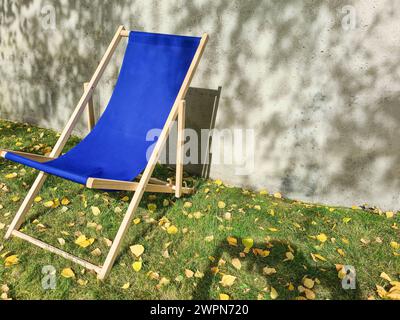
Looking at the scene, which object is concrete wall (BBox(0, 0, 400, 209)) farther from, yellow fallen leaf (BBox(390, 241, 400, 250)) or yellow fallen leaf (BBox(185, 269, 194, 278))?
yellow fallen leaf (BBox(185, 269, 194, 278))

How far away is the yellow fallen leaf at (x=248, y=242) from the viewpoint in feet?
8.62

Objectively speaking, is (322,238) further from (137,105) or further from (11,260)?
(11,260)

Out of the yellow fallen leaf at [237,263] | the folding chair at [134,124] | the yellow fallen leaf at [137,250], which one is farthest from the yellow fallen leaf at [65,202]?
the yellow fallen leaf at [237,263]

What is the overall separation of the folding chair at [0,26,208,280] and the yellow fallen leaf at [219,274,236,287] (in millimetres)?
687

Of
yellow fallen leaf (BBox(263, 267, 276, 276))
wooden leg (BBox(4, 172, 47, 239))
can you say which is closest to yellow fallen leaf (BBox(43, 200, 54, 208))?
wooden leg (BBox(4, 172, 47, 239))

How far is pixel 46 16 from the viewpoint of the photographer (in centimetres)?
414

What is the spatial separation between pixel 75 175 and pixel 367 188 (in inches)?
Answer: 89.8

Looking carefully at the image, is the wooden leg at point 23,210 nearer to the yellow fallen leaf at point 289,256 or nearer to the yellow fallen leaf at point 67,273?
the yellow fallen leaf at point 67,273

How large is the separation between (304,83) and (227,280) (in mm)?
1650

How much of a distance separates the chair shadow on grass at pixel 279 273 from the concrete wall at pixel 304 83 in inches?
33.1

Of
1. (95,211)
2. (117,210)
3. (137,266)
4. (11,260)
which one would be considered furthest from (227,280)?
(11,260)

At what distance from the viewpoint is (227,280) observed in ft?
7.52

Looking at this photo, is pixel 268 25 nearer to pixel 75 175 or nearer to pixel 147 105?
pixel 147 105
